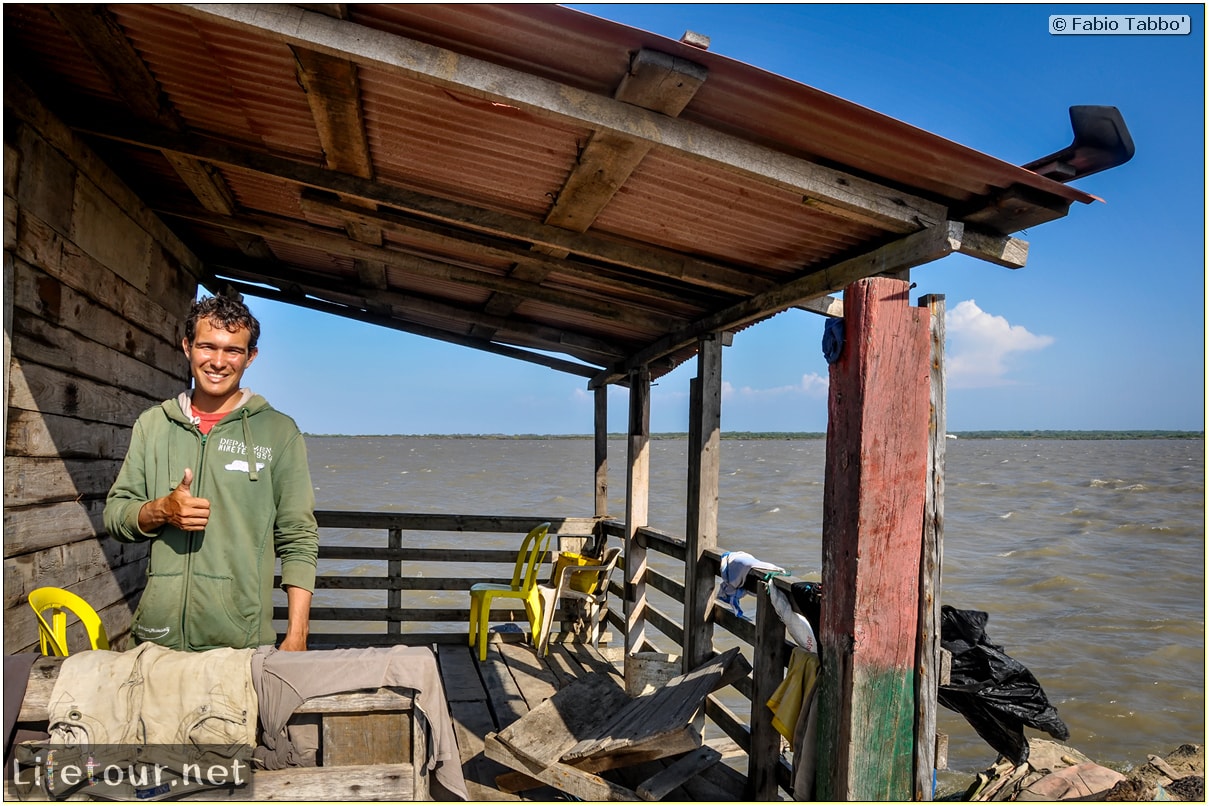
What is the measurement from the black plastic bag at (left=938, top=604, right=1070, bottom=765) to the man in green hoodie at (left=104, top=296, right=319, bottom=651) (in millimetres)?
2481

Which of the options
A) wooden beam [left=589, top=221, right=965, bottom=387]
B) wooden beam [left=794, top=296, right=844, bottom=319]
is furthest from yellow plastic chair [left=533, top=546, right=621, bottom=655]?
wooden beam [left=794, top=296, right=844, bottom=319]

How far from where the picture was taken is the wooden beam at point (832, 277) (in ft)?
9.23

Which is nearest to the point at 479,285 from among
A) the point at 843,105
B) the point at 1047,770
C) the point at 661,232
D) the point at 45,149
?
the point at 661,232

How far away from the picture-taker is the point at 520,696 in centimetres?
520

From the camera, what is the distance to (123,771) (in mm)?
1665

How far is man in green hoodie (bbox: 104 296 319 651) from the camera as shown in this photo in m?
2.03

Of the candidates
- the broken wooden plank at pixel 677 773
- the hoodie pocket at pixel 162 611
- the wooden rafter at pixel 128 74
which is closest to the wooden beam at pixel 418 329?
the wooden rafter at pixel 128 74

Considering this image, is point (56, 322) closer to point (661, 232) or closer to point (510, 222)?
point (510, 222)

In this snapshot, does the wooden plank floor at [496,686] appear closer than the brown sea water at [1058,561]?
Yes

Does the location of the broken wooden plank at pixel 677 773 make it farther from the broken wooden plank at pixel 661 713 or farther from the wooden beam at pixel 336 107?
the wooden beam at pixel 336 107

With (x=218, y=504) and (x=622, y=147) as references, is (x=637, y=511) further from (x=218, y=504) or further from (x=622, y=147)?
(x=218, y=504)

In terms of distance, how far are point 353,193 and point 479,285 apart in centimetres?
137

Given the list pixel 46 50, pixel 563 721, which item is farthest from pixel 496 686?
pixel 46 50

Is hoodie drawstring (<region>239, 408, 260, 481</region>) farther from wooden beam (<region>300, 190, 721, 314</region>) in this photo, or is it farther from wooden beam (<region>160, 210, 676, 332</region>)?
wooden beam (<region>160, 210, 676, 332</region>)
